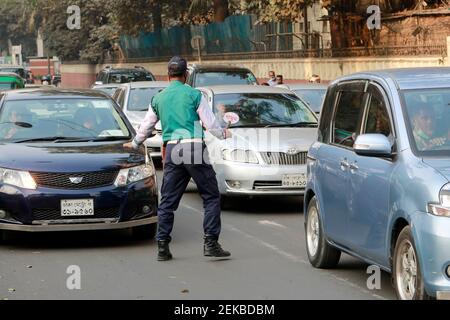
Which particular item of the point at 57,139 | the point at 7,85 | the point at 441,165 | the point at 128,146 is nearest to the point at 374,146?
the point at 441,165

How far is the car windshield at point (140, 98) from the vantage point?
22.9 m

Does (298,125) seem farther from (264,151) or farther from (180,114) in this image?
(180,114)

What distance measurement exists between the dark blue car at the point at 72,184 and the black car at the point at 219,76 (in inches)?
484

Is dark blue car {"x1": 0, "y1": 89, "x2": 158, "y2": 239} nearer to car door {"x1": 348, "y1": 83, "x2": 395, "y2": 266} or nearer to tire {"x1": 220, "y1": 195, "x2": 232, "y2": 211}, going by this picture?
tire {"x1": 220, "y1": 195, "x2": 232, "y2": 211}

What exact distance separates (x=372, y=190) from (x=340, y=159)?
0.95 metres

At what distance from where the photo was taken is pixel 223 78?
24.7 metres

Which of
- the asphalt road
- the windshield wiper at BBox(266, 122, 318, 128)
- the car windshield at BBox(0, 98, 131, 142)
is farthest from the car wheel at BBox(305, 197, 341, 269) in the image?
the windshield wiper at BBox(266, 122, 318, 128)

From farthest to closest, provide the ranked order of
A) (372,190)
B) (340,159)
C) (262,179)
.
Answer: (262,179)
(340,159)
(372,190)

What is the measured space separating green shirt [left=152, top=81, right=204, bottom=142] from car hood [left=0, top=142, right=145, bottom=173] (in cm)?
120

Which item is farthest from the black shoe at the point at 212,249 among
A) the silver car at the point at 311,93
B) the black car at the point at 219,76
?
the black car at the point at 219,76

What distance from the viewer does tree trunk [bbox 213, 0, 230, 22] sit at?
159 ft

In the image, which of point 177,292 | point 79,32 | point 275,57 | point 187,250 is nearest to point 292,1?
point 275,57

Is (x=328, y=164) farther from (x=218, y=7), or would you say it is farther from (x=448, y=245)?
(x=218, y=7)

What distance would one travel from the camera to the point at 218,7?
48531 millimetres
